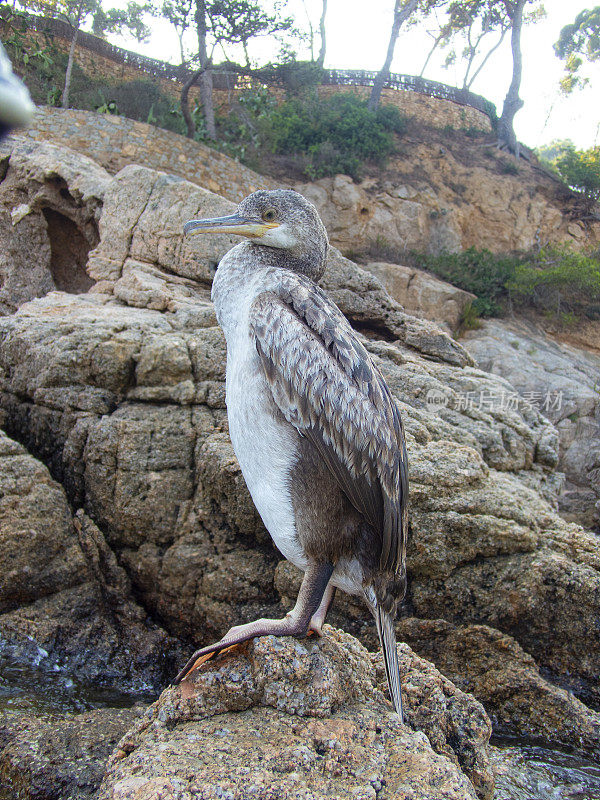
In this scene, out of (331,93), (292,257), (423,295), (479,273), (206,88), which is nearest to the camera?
(292,257)

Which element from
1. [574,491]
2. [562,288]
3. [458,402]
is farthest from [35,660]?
[562,288]

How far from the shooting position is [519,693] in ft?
12.1

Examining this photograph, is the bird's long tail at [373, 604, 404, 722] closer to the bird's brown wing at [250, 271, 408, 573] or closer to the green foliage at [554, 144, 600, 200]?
the bird's brown wing at [250, 271, 408, 573]

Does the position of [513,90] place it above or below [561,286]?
above

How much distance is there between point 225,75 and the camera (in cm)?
2203

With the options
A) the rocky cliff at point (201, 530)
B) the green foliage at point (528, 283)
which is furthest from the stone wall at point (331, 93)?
the rocky cliff at point (201, 530)

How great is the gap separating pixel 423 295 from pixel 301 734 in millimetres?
14474

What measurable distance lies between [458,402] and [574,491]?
7.43m

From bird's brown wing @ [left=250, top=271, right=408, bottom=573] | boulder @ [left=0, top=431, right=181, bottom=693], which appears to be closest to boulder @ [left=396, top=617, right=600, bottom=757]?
bird's brown wing @ [left=250, top=271, right=408, bottom=573]

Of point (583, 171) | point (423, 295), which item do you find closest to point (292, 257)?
point (423, 295)

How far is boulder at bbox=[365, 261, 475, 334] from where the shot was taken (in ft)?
50.6

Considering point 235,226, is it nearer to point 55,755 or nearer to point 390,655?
point 390,655

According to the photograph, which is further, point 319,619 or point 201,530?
point 201,530

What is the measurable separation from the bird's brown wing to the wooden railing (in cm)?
1725
